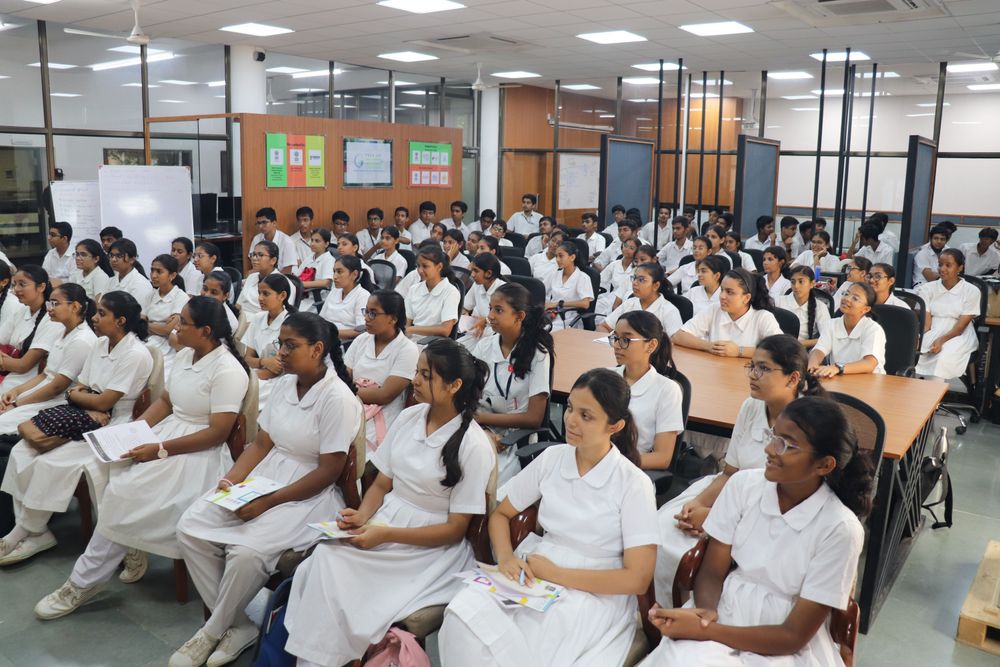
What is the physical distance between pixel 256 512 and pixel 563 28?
6.88 meters

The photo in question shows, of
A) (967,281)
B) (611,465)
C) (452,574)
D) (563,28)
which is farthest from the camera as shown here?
(563,28)

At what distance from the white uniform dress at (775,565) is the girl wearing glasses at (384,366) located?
194 cm

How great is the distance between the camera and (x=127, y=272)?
6.24m

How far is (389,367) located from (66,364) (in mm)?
1647

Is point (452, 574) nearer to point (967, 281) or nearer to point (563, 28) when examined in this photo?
point (967, 281)

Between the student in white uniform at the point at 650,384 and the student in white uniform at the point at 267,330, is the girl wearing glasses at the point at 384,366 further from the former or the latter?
the student in white uniform at the point at 650,384

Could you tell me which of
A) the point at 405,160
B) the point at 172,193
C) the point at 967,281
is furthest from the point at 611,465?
the point at 405,160

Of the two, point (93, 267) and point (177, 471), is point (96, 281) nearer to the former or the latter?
point (93, 267)

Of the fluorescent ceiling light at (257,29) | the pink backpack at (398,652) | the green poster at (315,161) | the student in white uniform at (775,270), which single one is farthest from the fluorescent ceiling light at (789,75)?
the pink backpack at (398,652)

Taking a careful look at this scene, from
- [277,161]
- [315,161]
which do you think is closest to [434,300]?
[277,161]

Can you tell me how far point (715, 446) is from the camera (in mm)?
4199

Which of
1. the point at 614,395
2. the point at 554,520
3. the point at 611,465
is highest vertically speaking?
the point at 614,395

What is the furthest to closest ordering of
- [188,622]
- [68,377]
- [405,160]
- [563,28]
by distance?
1. [405,160]
2. [563,28]
3. [68,377]
4. [188,622]

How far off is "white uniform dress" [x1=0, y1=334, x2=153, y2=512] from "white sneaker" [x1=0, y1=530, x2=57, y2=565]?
18 centimetres
